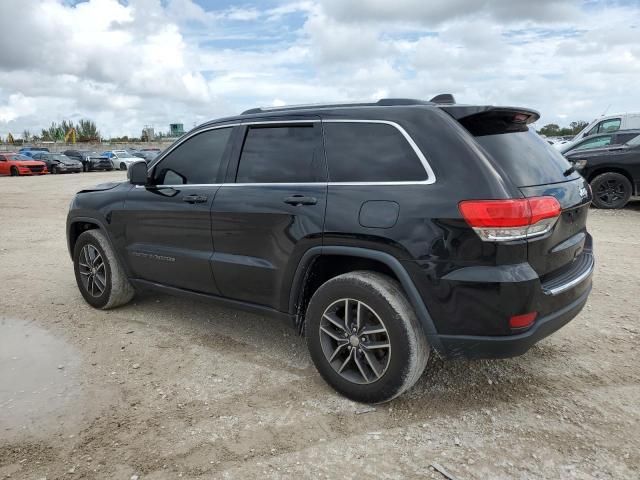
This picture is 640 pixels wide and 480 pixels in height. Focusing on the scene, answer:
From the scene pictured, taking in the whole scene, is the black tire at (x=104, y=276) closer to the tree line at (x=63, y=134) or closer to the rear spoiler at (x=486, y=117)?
the rear spoiler at (x=486, y=117)

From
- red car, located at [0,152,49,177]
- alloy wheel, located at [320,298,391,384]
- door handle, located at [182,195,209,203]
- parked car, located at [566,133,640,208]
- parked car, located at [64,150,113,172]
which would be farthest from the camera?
parked car, located at [64,150,113,172]

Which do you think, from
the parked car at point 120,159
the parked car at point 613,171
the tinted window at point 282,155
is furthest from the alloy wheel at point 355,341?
the parked car at point 120,159

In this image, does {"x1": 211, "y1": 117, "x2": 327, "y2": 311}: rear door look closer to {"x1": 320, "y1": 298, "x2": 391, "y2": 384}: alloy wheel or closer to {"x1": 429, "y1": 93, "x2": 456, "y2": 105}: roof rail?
{"x1": 320, "y1": 298, "x2": 391, "y2": 384}: alloy wheel

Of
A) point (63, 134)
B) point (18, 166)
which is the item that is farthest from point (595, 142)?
point (63, 134)

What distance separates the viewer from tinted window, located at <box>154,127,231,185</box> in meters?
3.79

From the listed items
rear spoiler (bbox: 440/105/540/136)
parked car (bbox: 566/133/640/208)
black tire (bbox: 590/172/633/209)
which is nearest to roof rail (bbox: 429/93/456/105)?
rear spoiler (bbox: 440/105/540/136)

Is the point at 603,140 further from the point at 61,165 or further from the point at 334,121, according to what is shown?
the point at 61,165

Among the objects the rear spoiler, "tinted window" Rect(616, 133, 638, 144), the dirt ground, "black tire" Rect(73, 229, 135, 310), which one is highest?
the rear spoiler

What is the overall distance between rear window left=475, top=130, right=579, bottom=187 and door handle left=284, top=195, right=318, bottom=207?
1.01m

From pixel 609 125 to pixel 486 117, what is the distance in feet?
47.1

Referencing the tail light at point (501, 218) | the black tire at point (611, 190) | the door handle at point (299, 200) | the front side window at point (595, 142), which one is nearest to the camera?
the tail light at point (501, 218)

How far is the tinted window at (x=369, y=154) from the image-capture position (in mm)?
2832

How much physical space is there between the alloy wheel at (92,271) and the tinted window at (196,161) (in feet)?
3.69

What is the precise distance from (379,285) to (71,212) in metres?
3.44
